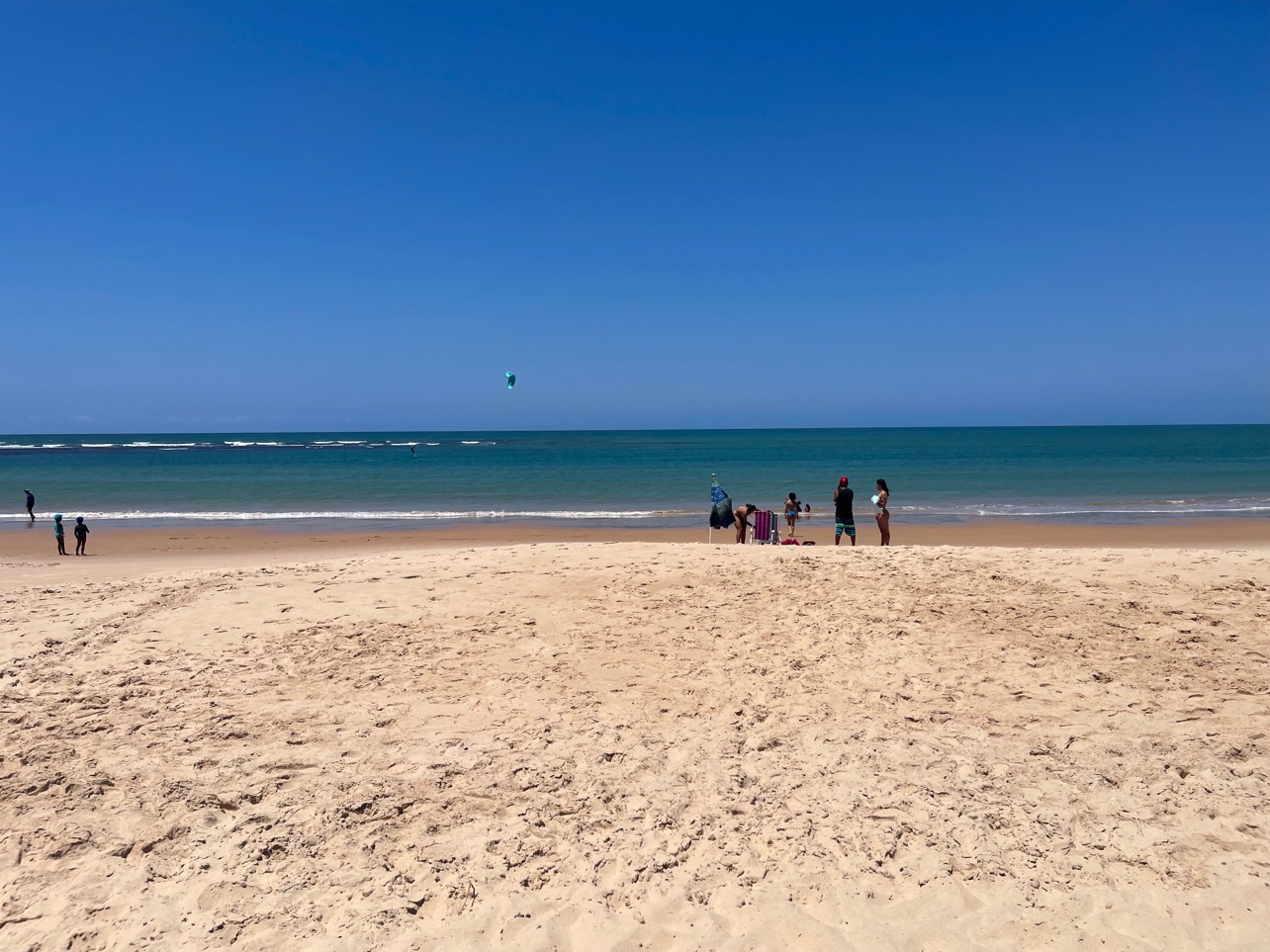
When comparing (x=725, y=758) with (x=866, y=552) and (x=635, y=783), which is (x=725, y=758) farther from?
(x=866, y=552)

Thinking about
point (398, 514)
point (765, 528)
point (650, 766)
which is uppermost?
point (765, 528)

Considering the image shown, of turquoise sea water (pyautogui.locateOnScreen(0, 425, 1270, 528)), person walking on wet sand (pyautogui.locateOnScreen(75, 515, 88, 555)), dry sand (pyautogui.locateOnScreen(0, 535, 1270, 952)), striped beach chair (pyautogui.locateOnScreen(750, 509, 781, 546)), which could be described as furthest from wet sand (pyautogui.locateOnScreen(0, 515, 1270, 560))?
dry sand (pyautogui.locateOnScreen(0, 535, 1270, 952))

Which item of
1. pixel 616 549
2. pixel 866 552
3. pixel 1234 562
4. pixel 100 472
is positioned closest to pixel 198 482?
pixel 100 472

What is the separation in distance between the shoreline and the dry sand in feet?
33.2

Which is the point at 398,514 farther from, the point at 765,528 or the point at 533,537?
the point at 765,528

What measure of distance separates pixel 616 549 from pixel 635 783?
5.91 metres

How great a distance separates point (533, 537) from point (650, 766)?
1590cm

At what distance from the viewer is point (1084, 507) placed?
2691cm

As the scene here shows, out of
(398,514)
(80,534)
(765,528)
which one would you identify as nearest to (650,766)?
(765,528)

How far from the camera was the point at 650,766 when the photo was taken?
207 inches

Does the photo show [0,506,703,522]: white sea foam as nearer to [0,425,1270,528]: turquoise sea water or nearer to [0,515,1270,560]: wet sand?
[0,425,1270,528]: turquoise sea water

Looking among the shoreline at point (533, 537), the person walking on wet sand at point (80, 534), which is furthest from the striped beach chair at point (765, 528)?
the person walking on wet sand at point (80, 534)

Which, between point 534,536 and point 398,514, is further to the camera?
point 398,514

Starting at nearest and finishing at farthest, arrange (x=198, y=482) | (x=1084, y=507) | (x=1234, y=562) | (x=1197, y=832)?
(x=1197, y=832), (x=1234, y=562), (x=1084, y=507), (x=198, y=482)
